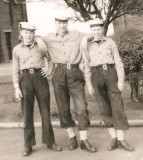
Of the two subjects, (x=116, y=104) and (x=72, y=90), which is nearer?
(x=116, y=104)

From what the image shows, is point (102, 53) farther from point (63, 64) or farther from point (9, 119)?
point (9, 119)

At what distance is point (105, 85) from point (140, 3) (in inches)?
286

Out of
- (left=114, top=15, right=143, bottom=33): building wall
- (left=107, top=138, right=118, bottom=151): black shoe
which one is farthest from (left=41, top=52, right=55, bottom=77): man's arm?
(left=114, top=15, right=143, bottom=33): building wall

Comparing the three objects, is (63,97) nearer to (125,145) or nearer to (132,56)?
(125,145)

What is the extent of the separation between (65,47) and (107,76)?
0.82 metres

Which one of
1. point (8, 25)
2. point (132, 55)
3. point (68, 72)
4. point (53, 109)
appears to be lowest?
point (53, 109)

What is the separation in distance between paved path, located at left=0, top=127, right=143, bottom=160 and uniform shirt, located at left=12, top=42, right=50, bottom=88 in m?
1.13

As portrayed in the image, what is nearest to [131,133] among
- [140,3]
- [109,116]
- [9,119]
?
[109,116]

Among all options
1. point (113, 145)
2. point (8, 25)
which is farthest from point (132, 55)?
point (8, 25)

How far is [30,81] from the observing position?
614cm

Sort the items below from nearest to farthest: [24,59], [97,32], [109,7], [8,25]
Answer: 1. [97,32]
2. [24,59]
3. [109,7]
4. [8,25]

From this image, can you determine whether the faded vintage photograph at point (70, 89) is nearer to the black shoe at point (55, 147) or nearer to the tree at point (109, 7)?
the black shoe at point (55, 147)

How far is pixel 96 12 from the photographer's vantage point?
1293 cm

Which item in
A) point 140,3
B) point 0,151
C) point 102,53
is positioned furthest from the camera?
point 140,3
